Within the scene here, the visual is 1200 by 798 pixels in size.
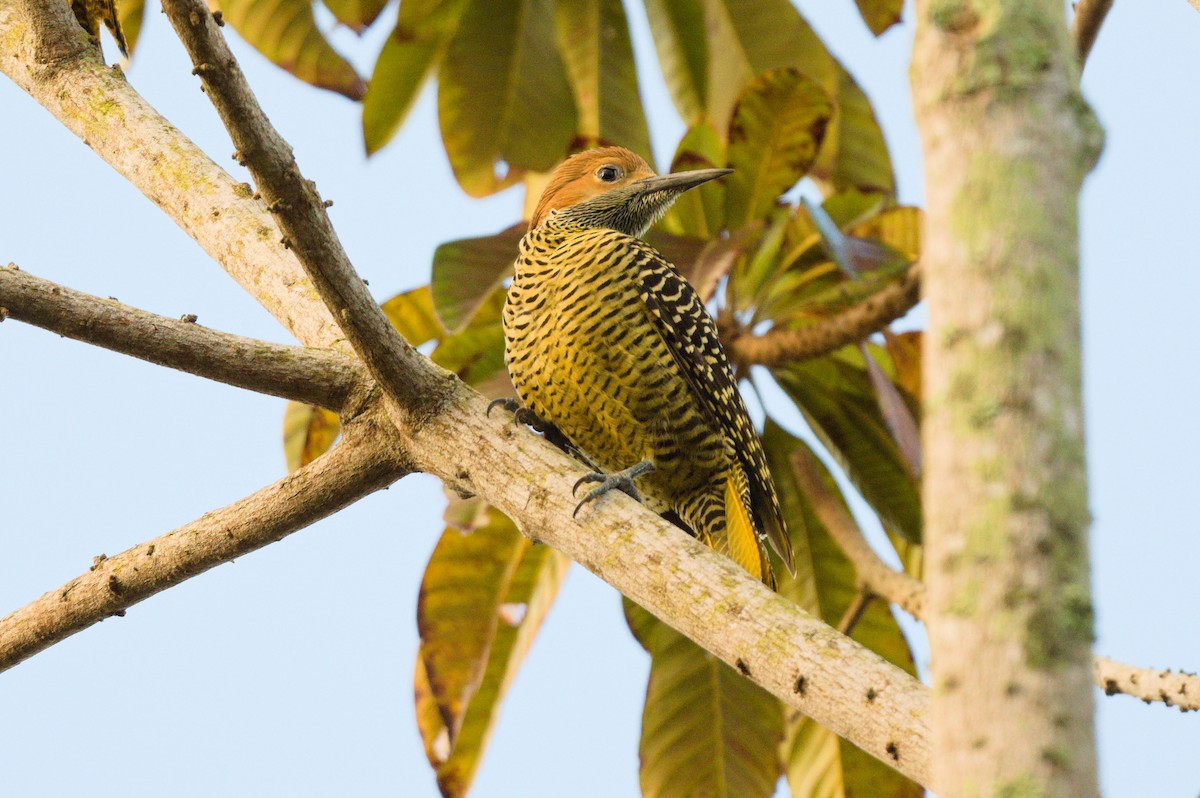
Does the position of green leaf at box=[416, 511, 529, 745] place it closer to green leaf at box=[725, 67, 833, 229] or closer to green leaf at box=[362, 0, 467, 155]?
green leaf at box=[725, 67, 833, 229]

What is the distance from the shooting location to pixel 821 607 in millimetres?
5664

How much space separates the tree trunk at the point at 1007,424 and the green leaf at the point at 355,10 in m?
5.43

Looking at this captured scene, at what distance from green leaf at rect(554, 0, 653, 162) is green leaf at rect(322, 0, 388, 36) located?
1.06m

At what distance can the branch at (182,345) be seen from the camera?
2.81 m

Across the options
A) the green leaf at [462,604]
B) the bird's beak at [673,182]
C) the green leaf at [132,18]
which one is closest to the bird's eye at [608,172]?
the bird's beak at [673,182]

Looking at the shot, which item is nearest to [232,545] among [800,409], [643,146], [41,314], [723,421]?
[41,314]

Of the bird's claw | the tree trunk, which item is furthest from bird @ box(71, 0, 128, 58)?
the tree trunk

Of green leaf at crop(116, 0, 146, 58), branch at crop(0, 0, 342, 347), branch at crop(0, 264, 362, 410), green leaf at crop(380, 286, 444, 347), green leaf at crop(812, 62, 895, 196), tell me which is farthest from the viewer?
green leaf at crop(812, 62, 895, 196)

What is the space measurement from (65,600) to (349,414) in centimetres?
83

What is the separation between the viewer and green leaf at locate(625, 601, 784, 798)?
5.34 meters

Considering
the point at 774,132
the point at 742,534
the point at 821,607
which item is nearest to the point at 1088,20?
the point at 742,534

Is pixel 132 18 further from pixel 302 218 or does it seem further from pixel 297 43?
pixel 302 218

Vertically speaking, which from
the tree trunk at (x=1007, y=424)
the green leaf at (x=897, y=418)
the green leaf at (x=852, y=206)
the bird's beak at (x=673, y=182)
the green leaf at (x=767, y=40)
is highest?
the green leaf at (x=767, y=40)

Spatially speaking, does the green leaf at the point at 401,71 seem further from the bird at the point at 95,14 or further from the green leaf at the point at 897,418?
the green leaf at the point at 897,418
